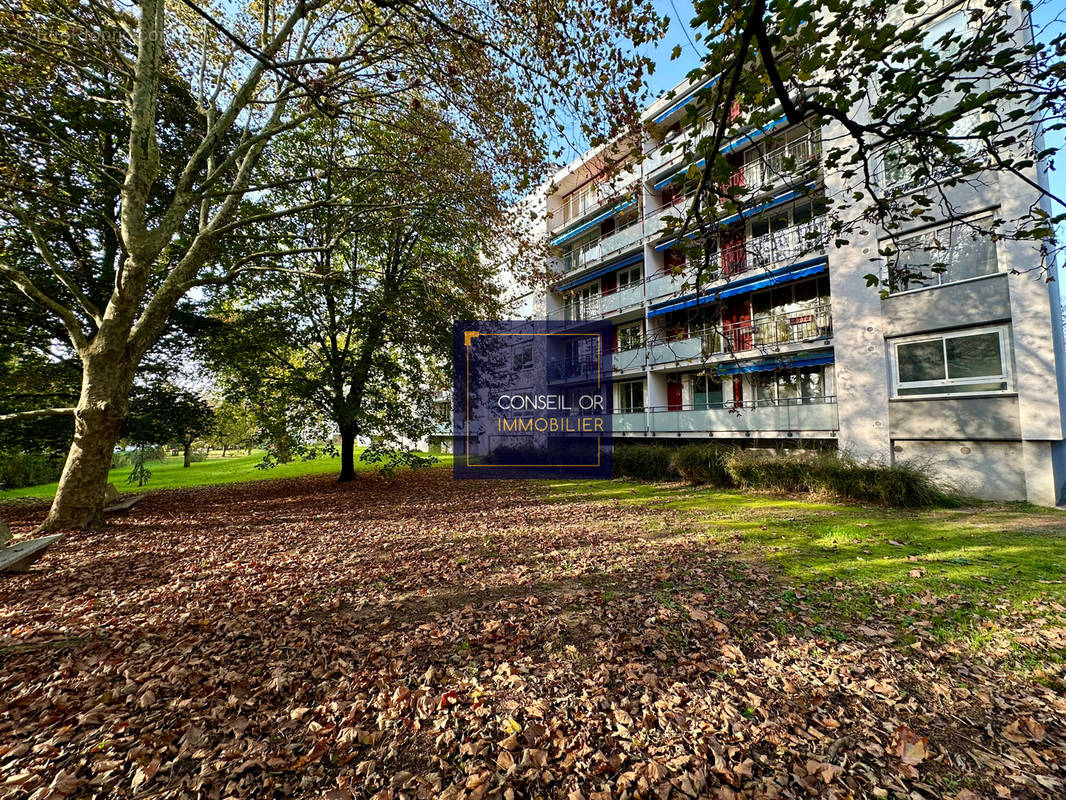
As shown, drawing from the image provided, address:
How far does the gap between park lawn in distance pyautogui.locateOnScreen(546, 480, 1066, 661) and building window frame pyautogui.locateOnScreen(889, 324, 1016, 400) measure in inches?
111

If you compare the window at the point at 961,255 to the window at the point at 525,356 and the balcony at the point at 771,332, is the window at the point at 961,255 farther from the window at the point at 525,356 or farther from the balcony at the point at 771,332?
the window at the point at 525,356

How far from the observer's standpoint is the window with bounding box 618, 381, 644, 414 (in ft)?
65.6

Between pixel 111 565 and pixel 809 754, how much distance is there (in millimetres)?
8114

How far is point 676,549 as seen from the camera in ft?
20.9

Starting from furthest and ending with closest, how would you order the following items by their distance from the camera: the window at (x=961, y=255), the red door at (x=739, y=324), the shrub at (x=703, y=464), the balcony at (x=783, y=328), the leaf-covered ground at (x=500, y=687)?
1. the red door at (x=739, y=324)
2. the balcony at (x=783, y=328)
3. the shrub at (x=703, y=464)
4. the window at (x=961, y=255)
5. the leaf-covered ground at (x=500, y=687)

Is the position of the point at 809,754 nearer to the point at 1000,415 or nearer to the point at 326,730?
the point at 326,730

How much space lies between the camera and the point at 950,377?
10531 mm

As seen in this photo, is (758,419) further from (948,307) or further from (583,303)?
(583,303)

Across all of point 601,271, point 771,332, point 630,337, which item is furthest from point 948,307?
point 601,271

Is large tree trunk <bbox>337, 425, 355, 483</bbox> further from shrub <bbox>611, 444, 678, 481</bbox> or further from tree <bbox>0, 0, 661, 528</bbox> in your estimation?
shrub <bbox>611, 444, 678, 481</bbox>

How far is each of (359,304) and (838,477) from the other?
1498 centimetres

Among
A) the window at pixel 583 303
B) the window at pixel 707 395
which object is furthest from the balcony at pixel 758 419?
the window at pixel 583 303

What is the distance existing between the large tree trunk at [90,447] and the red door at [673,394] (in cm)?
1754

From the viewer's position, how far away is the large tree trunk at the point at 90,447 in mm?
7152
